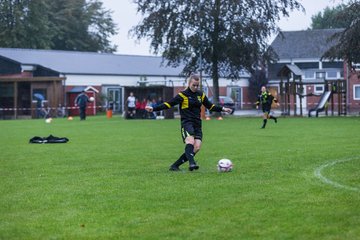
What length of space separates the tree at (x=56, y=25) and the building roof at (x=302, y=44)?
26.3 metres

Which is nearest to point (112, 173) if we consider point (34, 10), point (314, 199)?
point (314, 199)

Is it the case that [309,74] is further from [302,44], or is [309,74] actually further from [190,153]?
[190,153]

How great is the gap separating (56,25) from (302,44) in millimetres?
32298

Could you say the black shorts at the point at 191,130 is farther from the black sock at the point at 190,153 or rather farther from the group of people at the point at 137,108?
the group of people at the point at 137,108

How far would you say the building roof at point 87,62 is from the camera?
62969 mm

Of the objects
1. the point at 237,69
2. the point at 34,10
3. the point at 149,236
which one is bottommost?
the point at 149,236

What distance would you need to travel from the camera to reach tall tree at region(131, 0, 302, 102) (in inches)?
1929

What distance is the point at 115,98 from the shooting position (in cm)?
6744

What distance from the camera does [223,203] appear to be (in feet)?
30.1

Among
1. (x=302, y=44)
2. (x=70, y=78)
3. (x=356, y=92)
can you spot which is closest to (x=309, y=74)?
(x=302, y=44)

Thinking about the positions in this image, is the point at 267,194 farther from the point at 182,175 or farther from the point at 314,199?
the point at 182,175

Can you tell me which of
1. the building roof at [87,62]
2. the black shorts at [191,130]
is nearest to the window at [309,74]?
the building roof at [87,62]

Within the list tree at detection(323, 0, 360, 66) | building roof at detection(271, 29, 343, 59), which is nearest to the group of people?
tree at detection(323, 0, 360, 66)

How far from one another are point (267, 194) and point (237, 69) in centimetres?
4239
